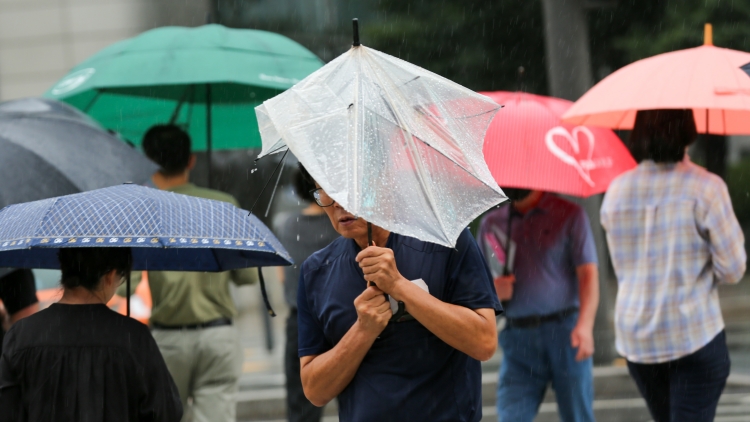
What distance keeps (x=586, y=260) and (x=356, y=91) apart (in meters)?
2.93

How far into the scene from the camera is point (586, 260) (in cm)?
540

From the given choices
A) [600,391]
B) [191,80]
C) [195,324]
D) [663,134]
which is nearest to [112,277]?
[195,324]

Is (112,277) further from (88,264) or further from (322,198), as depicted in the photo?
(322,198)

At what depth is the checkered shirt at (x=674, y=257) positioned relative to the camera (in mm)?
4422

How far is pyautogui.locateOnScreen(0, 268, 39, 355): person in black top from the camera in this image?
4656 millimetres

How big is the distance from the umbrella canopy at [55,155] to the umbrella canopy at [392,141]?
166cm

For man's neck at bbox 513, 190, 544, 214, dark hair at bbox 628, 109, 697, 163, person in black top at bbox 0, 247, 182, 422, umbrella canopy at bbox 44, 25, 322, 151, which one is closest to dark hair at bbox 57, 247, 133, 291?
person in black top at bbox 0, 247, 182, 422

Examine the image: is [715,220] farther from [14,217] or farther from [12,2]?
[12,2]

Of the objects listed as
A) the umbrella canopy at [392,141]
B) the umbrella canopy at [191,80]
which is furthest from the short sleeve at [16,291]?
the umbrella canopy at [392,141]

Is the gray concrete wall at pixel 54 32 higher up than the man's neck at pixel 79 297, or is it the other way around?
the gray concrete wall at pixel 54 32

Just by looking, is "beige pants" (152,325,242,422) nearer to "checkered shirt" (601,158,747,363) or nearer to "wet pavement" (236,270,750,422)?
"checkered shirt" (601,158,747,363)

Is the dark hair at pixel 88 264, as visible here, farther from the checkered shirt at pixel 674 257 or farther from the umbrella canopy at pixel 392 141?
the checkered shirt at pixel 674 257

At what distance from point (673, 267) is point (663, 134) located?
0.62m

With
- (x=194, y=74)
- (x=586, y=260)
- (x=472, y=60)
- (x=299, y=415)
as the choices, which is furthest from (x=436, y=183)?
(x=472, y=60)
